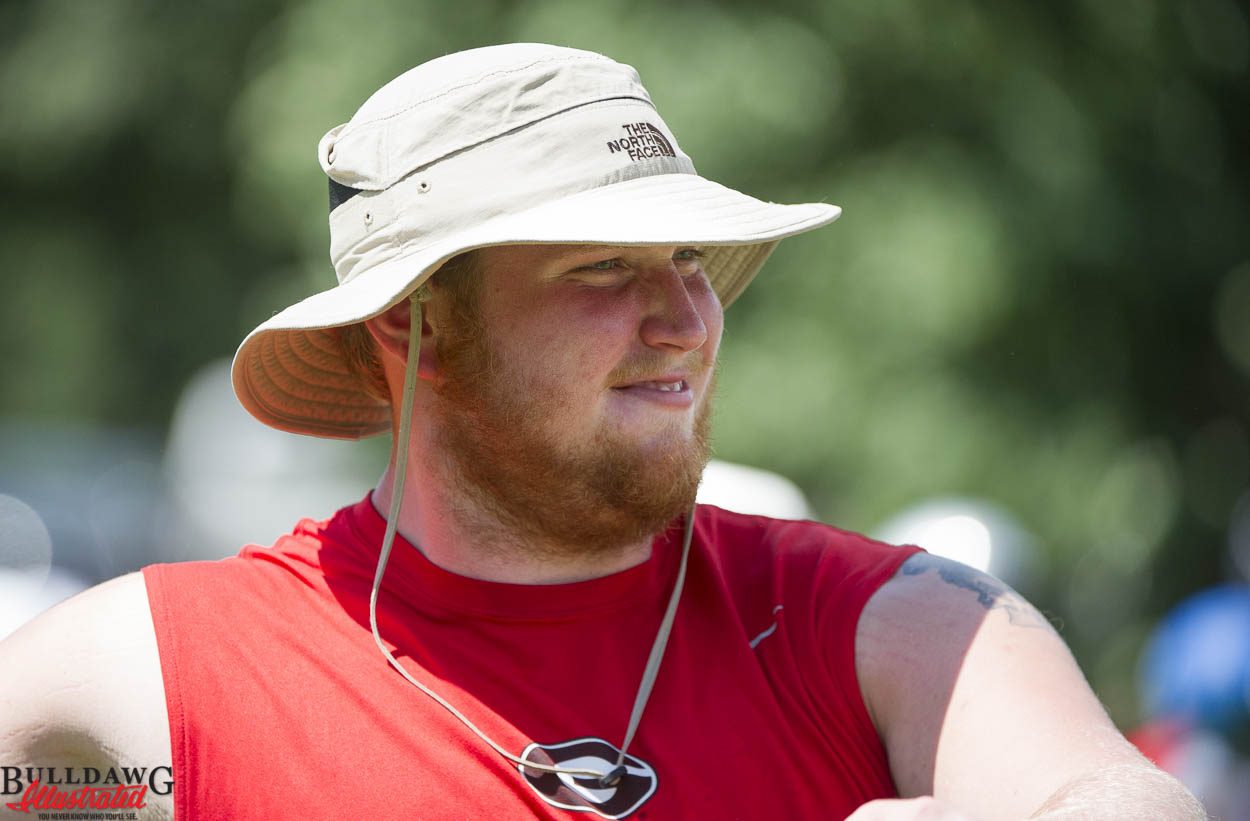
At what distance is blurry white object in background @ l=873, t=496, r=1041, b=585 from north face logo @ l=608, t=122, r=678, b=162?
8.79ft

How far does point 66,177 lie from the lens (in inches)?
330

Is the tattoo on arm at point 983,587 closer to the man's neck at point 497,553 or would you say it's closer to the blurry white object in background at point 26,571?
the man's neck at point 497,553

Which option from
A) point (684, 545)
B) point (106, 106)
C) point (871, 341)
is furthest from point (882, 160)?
point (106, 106)

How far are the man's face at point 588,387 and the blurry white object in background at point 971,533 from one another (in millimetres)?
2602

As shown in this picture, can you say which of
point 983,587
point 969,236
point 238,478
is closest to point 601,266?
point 983,587

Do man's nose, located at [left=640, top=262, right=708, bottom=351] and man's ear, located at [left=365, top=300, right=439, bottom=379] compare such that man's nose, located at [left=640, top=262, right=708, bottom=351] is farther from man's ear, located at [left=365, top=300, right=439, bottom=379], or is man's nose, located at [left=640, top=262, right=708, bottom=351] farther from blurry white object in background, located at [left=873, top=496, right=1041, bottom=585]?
blurry white object in background, located at [left=873, top=496, right=1041, bottom=585]

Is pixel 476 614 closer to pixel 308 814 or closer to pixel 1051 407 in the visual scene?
pixel 308 814

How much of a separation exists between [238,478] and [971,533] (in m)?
4.38

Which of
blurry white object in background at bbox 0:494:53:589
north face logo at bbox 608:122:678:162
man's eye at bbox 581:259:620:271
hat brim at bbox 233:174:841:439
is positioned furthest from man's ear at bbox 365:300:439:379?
blurry white object in background at bbox 0:494:53:589

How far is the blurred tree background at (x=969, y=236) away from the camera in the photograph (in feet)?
17.8

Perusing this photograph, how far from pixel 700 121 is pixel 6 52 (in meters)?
4.82

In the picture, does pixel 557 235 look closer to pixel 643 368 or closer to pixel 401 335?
pixel 643 368

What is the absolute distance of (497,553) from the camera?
6.73 ft

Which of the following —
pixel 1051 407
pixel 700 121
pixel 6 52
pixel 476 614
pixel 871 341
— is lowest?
pixel 1051 407
